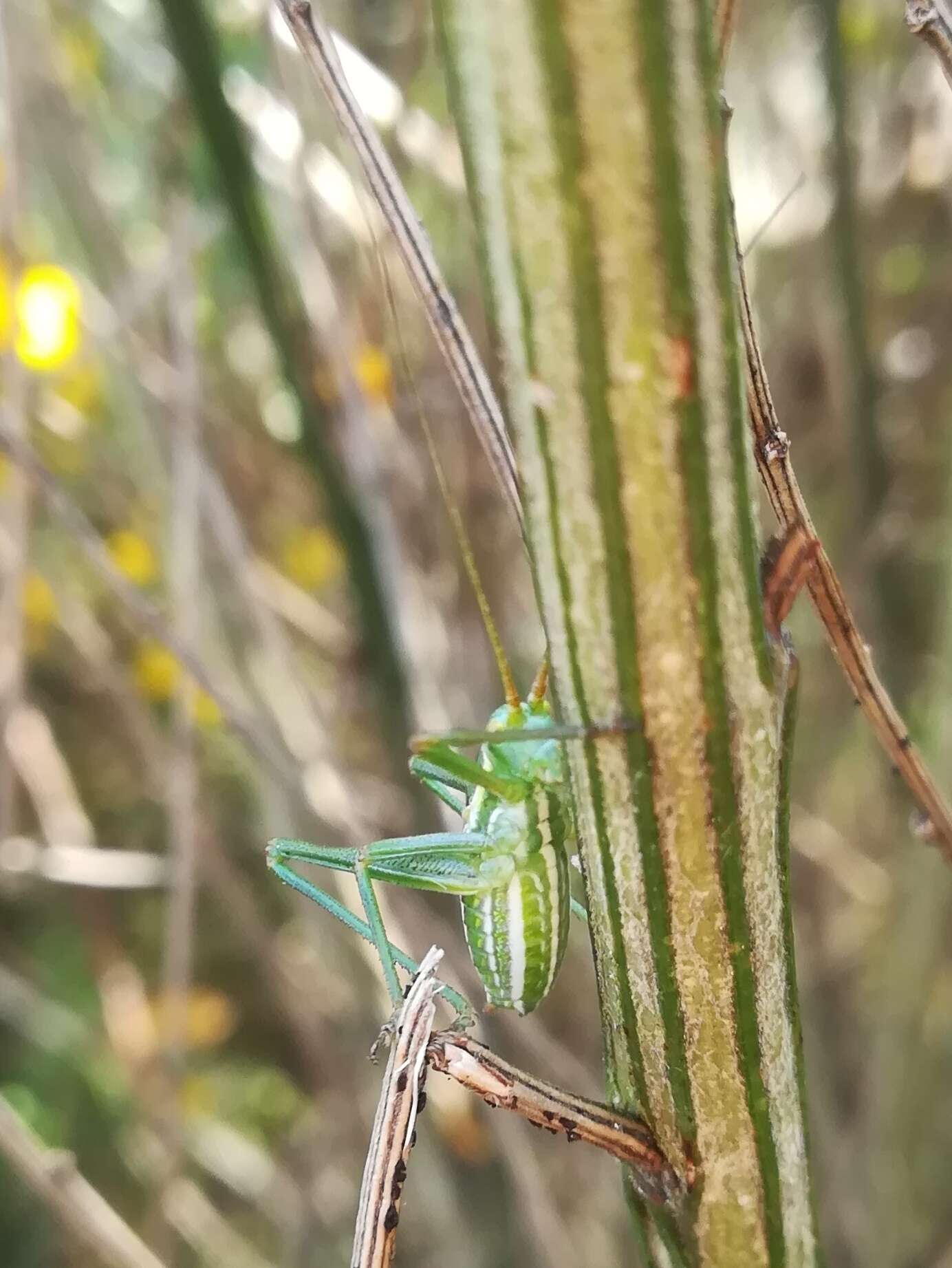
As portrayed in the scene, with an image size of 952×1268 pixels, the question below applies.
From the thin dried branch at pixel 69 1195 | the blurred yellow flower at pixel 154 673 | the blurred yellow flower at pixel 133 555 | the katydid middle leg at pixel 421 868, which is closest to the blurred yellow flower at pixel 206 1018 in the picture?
the blurred yellow flower at pixel 154 673

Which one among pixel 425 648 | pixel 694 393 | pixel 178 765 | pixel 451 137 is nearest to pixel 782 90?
pixel 451 137

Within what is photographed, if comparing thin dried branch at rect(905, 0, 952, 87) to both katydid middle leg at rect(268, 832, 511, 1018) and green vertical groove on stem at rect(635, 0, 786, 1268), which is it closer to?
green vertical groove on stem at rect(635, 0, 786, 1268)

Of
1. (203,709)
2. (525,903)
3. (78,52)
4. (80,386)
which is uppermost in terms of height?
(78,52)

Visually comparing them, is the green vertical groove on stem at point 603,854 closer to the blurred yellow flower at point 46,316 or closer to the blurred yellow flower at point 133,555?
the blurred yellow flower at point 46,316

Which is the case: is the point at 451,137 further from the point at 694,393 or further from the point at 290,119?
the point at 694,393

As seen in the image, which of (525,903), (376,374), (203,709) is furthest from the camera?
(203,709)

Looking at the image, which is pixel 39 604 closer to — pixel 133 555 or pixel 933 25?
pixel 133 555

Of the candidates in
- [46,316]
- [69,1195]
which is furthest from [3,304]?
[69,1195]
